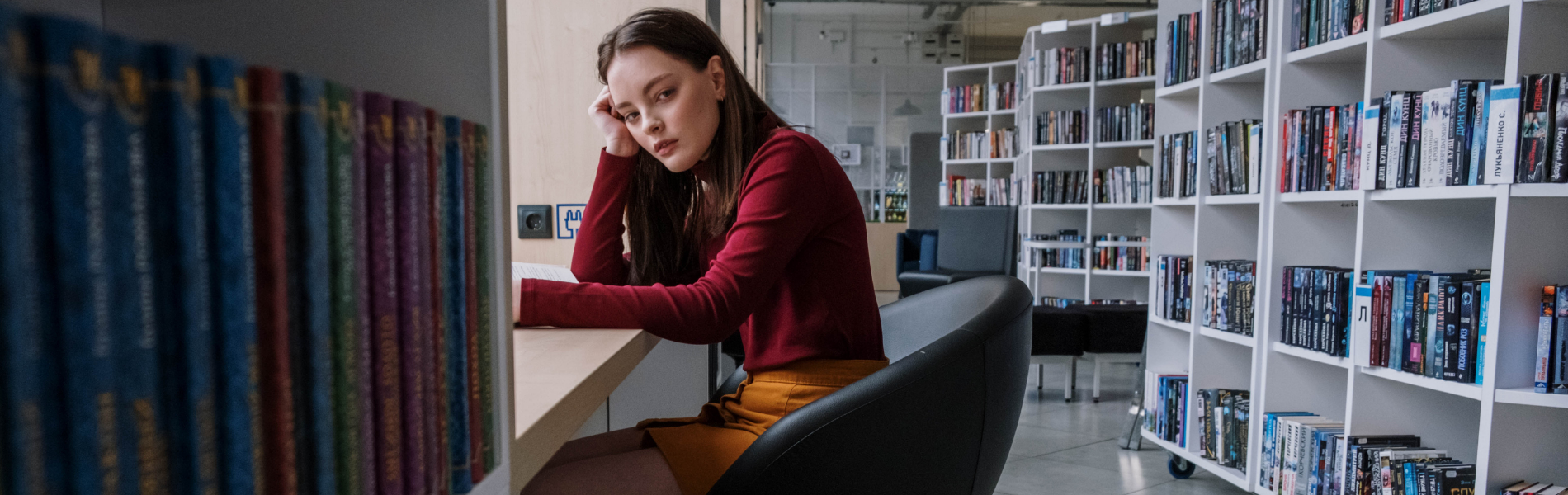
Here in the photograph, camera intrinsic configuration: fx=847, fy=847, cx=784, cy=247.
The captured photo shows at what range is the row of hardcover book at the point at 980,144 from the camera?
636cm

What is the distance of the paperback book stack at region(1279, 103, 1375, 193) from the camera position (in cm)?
192

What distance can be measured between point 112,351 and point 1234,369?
2784mm

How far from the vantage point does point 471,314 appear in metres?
0.42

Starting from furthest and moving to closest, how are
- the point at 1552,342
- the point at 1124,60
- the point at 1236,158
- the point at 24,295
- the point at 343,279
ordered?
the point at 1124,60
the point at 1236,158
the point at 1552,342
the point at 343,279
the point at 24,295

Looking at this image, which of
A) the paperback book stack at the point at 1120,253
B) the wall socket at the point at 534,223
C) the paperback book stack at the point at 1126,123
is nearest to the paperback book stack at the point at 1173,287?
the wall socket at the point at 534,223

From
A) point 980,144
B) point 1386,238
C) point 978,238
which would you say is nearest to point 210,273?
point 1386,238

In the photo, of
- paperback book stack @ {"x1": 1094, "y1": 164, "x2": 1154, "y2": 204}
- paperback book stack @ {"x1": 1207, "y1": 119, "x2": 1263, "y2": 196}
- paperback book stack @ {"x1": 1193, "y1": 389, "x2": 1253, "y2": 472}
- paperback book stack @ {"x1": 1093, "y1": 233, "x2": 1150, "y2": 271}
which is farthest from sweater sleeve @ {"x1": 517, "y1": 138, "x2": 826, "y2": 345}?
paperback book stack @ {"x1": 1093, "y1": 233, "x2": 1150, "y2": 271}

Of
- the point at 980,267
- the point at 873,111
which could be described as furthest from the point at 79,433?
the point at 873,111

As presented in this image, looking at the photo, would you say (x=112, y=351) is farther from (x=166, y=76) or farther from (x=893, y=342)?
(x=893, y=342)

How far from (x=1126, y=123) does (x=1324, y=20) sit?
3156 mm

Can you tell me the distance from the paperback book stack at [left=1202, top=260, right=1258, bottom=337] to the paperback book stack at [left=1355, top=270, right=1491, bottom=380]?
0.40m

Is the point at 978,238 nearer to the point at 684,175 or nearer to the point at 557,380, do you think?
the point at 684,175

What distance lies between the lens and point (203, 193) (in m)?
0.25

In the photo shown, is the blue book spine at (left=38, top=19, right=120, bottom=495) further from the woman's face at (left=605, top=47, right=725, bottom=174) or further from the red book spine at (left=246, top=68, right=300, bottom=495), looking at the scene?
the woman's face at (left=605, top=47, right=725, bottom=174)
